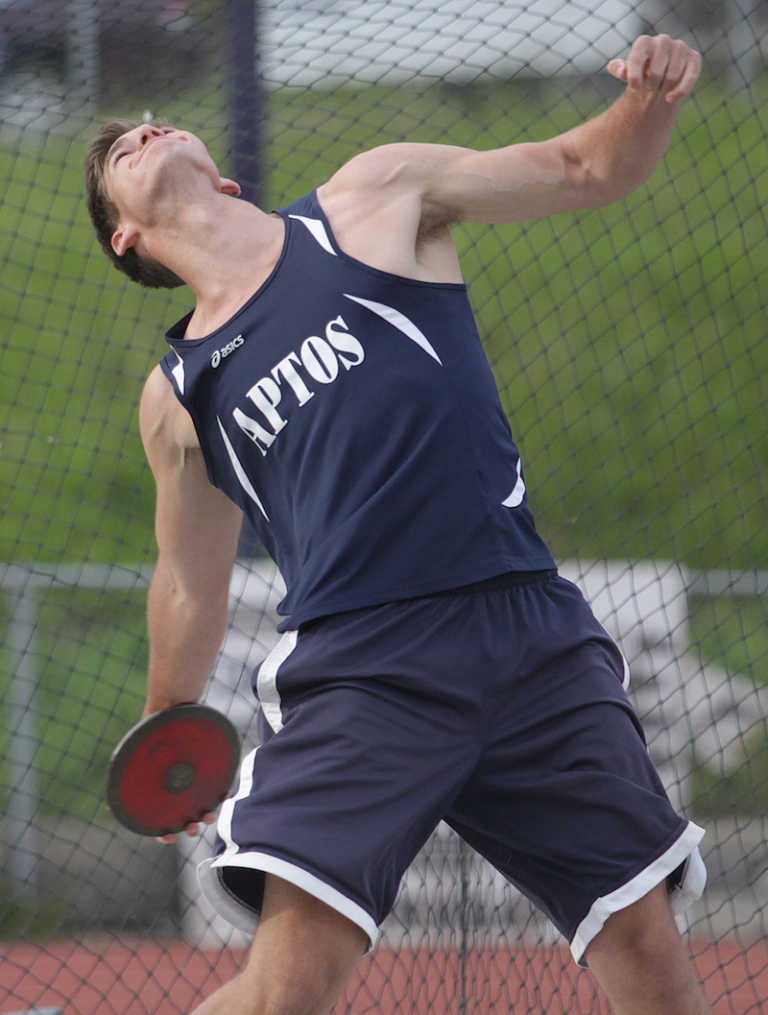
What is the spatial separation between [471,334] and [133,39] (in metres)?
2.87

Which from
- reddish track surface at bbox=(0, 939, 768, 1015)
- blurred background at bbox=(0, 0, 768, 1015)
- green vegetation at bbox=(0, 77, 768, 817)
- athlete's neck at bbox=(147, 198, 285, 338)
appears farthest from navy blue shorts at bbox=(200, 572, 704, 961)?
green vegetation at bbox=(0, 77, 768, 817)

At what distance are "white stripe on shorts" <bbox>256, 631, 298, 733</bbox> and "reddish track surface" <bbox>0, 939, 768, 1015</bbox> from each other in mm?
1969

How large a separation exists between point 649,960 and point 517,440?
4830mm

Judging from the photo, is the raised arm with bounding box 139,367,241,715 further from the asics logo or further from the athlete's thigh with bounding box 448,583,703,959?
the athlete's thigh with bounding box 448,583,703,959

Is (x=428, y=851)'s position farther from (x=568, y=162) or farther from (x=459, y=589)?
(x=568, y=162)

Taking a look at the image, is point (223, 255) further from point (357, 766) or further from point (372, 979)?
point (372, 979)

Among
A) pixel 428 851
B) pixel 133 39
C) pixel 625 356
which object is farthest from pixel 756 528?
pixel 133 39

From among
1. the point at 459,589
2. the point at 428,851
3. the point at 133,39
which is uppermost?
the point at 459,589

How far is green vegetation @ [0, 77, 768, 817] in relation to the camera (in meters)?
7.04

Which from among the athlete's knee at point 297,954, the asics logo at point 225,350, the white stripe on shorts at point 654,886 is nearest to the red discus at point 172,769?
the athlete's knee at point 297,954

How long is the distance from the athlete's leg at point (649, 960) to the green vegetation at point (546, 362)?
4296 millimetres

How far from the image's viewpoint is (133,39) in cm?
450

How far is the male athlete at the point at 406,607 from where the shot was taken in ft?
6.38

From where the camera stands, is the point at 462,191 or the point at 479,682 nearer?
the point at 479,682
